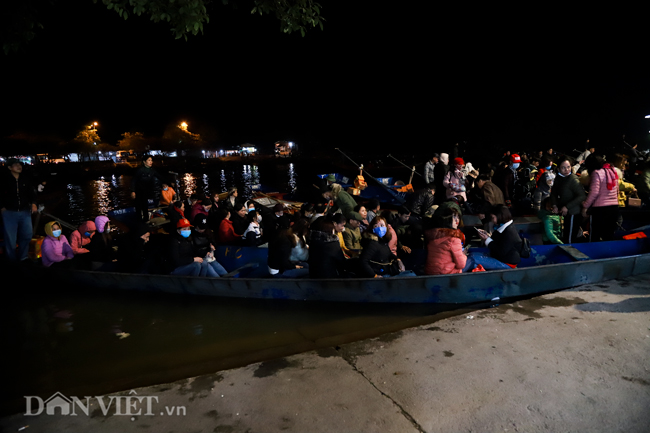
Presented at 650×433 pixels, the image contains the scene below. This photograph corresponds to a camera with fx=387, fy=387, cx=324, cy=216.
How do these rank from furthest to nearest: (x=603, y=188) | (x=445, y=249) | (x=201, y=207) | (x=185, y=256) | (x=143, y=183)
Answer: (x=143, y=183)
(x=201, y=207)
(x=603, y=188)
(x=185, y=256)
(x=445, y=249)

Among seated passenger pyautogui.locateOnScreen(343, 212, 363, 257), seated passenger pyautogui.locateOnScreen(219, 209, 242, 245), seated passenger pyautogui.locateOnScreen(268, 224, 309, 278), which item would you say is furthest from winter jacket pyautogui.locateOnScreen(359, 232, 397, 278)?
seated passenger pyautogui.locateOnScreen(219, 209, 242, 245)

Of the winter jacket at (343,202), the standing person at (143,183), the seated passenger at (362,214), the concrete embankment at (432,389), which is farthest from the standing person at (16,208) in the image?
the seated passenger at (362,214)

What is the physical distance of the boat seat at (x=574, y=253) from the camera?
6486 mm

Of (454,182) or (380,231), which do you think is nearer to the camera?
(380,231)

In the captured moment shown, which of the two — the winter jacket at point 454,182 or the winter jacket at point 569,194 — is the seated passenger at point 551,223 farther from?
the winter jacket at point 454,182

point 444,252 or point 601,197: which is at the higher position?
point 601,197

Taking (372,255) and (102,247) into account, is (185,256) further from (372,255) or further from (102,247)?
(372,255)

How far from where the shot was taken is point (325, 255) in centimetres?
619

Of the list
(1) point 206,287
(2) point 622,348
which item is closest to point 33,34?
(1) point 206,287

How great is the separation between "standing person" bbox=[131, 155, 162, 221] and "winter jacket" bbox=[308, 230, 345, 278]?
22.0 feet

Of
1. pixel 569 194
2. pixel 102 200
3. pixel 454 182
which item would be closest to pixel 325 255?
pixel 454 182

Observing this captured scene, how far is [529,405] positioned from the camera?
3.36 metres

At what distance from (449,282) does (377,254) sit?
115 cm

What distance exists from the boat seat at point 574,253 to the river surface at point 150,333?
2.45 metres
